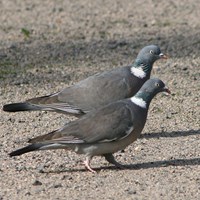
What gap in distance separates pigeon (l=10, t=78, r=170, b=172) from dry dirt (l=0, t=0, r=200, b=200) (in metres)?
0.22

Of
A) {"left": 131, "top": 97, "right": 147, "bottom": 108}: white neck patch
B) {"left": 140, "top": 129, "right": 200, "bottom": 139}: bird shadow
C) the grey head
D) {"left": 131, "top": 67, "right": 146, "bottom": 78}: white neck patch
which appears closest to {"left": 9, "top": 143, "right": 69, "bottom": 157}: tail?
{"left": 131, "top": 97, "right": 147, "bottom": 108}: white neck patch

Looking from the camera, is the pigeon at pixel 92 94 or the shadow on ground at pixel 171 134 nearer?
the pigeon at pixel 92 94

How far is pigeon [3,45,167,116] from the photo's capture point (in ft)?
31.5

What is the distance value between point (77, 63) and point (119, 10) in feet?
12.0

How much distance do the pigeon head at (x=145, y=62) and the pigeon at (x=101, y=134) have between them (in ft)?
4.31

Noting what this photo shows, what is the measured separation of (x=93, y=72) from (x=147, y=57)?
245cm

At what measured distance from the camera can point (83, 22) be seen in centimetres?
A: 1555

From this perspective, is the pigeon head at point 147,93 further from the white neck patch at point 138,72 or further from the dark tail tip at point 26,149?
the dark tail tip at point 26,149

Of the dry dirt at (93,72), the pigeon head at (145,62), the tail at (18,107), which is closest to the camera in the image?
the dry dirt at (93,72)

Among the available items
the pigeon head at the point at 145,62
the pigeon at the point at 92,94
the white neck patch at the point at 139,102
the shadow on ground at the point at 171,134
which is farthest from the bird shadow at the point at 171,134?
the white neck patch at the point at 139,102

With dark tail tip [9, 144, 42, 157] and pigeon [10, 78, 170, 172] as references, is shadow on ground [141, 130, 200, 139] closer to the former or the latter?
pigeon [10, 78, 170, 172]

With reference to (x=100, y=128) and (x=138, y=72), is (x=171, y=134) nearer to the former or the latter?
(x=138, y=72)

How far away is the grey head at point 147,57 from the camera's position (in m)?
10.1

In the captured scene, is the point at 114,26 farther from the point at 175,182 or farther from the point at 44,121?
the point at 175,182
